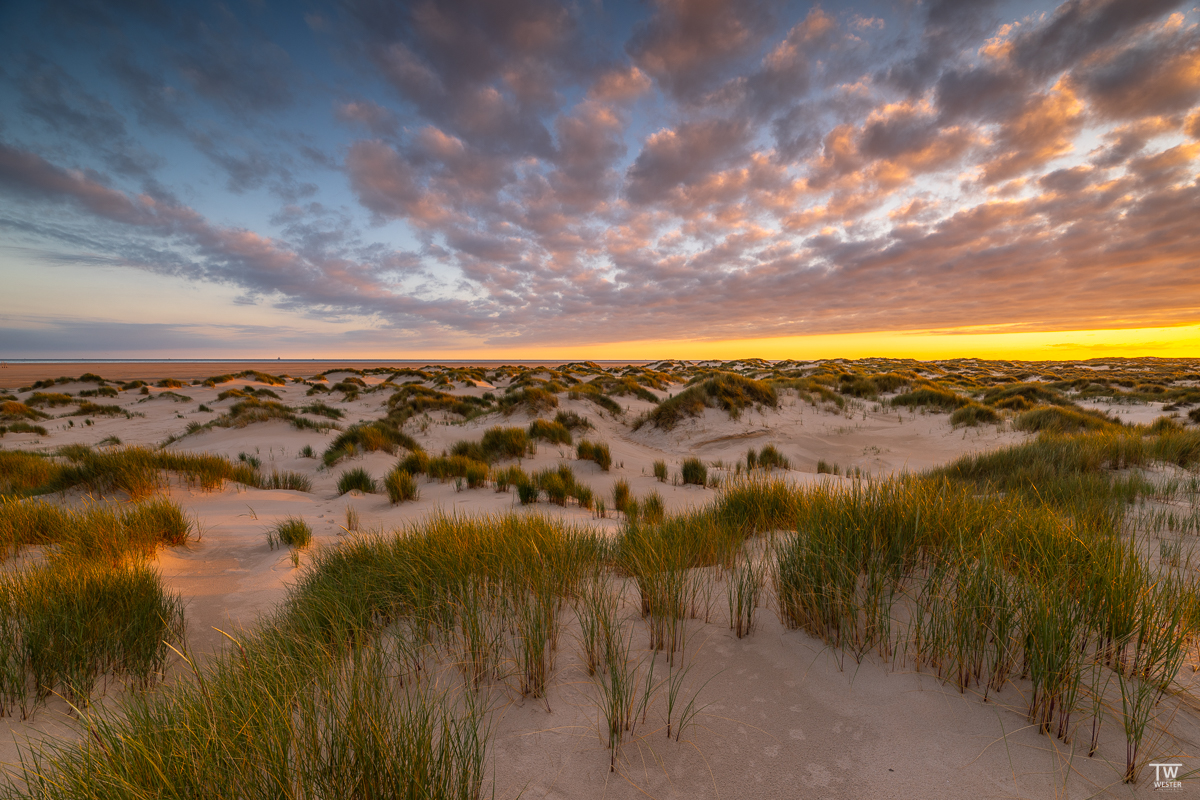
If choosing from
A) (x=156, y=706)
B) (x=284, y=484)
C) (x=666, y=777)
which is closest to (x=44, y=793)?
(x=156, y=706)

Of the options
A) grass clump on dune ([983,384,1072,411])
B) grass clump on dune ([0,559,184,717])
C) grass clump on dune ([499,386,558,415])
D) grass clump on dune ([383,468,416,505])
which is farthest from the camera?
grass clump on dune ([983,384,1072,411])

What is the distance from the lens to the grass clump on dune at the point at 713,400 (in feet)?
48.5

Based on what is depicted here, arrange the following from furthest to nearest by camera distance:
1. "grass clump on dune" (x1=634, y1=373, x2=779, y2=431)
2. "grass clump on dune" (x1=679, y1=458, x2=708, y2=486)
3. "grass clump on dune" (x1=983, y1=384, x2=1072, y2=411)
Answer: "grass clump on dune" (x1=983, y1=384, x2=1072, y2=411)
"grass clump on dune" (x1=634, y1=373, x2=779, y2=431)
"grass clump on dune" (x1=679, y1=458, x2=708, y2=486)

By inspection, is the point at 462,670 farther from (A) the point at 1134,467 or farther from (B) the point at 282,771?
(A) the point at 1134,467

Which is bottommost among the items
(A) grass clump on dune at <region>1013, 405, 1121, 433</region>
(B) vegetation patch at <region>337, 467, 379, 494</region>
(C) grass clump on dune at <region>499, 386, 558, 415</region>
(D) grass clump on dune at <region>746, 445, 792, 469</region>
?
(D) grass clump on dune at <region>746, 445, 792, 469</region>

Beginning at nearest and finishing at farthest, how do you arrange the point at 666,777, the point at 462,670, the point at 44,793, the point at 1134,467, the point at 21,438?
the point at 44,793 < the point at 666,777 < the point at 462,670 < the point at 1134,467 < the point at 21,438

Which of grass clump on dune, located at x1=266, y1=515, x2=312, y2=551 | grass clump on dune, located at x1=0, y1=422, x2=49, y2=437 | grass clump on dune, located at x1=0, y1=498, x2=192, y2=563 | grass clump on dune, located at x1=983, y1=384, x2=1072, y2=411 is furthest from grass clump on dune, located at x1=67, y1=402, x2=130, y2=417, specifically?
grass clump on dune, located at x1=983, y1=384, x2=1072, y2=411

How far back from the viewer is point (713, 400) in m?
15.3

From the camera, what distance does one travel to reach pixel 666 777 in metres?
1.63

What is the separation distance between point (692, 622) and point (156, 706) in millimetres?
2356

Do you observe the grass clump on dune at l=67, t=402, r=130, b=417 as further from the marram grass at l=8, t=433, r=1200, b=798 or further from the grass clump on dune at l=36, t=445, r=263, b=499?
the marram grass at l=8, t=433, r=1200, b=798

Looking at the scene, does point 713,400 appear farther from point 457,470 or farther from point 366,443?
point 366,443

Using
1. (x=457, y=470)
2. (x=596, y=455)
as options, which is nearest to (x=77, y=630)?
(x=457, y=470)

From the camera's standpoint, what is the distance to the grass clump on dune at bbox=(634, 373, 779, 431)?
1478 centimetres
